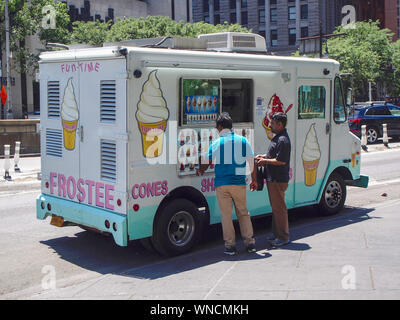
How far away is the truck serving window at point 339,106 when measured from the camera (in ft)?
33.7

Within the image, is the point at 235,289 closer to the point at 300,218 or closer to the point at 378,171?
the point at 300,218

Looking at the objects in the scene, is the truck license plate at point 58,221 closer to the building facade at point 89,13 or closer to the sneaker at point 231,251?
the sneaker at point 231,251

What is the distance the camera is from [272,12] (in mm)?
85500

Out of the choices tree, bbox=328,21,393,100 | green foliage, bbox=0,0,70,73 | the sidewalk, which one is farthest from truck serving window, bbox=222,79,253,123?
green foliage, bbox=0,0,70,73

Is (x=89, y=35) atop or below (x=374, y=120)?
atop

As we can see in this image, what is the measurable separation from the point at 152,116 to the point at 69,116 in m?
1.39

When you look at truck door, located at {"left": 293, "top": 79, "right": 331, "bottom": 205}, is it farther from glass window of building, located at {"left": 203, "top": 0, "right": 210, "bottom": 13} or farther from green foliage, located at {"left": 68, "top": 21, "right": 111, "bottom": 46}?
glass window of building, located at {"left": 203, "top": 0, "right": 210, "bottom": 13}

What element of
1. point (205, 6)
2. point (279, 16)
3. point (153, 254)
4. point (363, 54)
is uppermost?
point (205, 6)

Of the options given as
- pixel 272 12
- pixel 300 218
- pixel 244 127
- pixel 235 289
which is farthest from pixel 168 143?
pixel 272 12

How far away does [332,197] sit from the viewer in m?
10.4

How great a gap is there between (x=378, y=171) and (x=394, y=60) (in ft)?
145

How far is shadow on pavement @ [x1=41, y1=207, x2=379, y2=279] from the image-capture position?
7293 mm

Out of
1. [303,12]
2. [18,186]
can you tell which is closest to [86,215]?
[18,186]

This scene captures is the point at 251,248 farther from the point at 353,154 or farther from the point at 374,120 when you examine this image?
the point at 374,120
